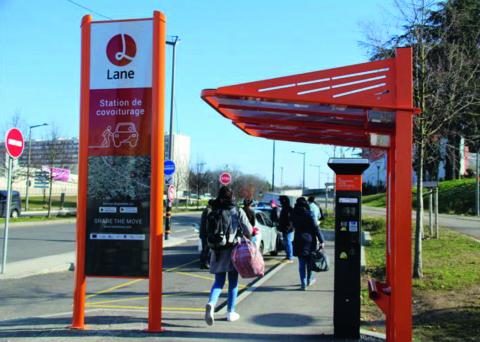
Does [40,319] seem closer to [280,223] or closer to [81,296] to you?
[81,296]

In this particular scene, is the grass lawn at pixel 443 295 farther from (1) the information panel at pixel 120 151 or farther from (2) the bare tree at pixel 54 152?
(2) the bare tree at pixel 54 152

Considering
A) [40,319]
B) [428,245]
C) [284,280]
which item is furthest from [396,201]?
[428,245]

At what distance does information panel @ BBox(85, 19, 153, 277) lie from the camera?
604 centimetres

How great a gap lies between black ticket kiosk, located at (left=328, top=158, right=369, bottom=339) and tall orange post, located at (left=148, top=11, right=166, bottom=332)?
6.57ft

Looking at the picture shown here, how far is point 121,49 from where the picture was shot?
20.2 feet

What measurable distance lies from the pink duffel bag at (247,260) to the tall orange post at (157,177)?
95 centimetres

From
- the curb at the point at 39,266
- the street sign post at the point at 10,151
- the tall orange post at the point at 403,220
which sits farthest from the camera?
the curb at the point at 39,266

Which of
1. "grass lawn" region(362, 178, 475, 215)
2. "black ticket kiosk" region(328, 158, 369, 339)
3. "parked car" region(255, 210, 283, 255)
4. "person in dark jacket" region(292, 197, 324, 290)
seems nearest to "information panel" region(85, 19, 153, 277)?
"black ticket kiosk" region(328, 158, 369, 339)

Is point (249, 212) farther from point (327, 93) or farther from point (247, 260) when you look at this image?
point (327, 93)

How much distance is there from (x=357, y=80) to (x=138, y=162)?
2666mm

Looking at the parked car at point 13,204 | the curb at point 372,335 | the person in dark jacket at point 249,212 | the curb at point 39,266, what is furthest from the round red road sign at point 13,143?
the parked car at point 13,204

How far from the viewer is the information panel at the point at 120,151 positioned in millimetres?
6043

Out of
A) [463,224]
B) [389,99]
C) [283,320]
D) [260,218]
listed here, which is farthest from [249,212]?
[463,224]

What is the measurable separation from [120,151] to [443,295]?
220 inches
